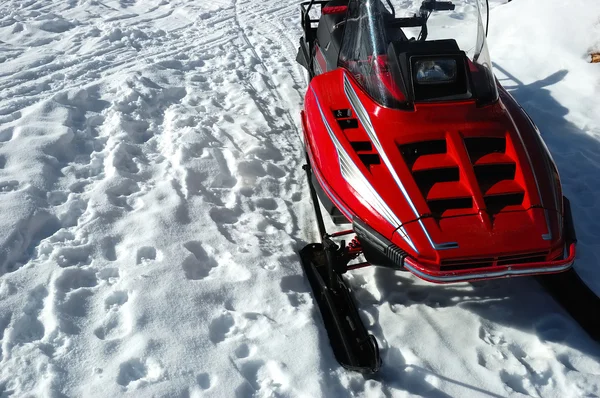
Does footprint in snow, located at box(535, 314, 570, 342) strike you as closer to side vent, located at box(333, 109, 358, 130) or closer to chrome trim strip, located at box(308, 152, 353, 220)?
chrome trim strip, located at box(308, 152, 353, 220)

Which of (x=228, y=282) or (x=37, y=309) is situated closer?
(x=37, y=309)

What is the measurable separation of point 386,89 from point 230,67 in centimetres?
367

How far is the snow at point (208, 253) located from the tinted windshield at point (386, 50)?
3.67ft

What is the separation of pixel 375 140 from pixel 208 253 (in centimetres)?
135

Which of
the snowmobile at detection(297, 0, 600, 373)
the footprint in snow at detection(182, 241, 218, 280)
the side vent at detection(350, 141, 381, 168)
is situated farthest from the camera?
the footprint in snow at detection(182, 241, 218, 280)

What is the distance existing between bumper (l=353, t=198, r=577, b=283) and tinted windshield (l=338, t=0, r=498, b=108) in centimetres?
105

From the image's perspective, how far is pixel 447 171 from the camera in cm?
322

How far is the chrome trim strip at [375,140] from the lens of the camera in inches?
111

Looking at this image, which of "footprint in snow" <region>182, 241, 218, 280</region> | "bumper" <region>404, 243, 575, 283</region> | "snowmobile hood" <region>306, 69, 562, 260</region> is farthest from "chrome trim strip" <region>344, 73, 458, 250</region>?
"footprint in snow" <region>182, 241, 218, 280</region>

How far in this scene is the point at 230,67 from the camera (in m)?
6.89

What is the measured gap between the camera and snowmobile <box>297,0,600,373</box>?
2865 mm

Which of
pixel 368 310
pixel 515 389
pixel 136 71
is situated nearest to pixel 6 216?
pixel 368 310

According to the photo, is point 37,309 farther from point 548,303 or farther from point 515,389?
point 548,303

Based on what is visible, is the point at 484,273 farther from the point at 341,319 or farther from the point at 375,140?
the point at 375,140
